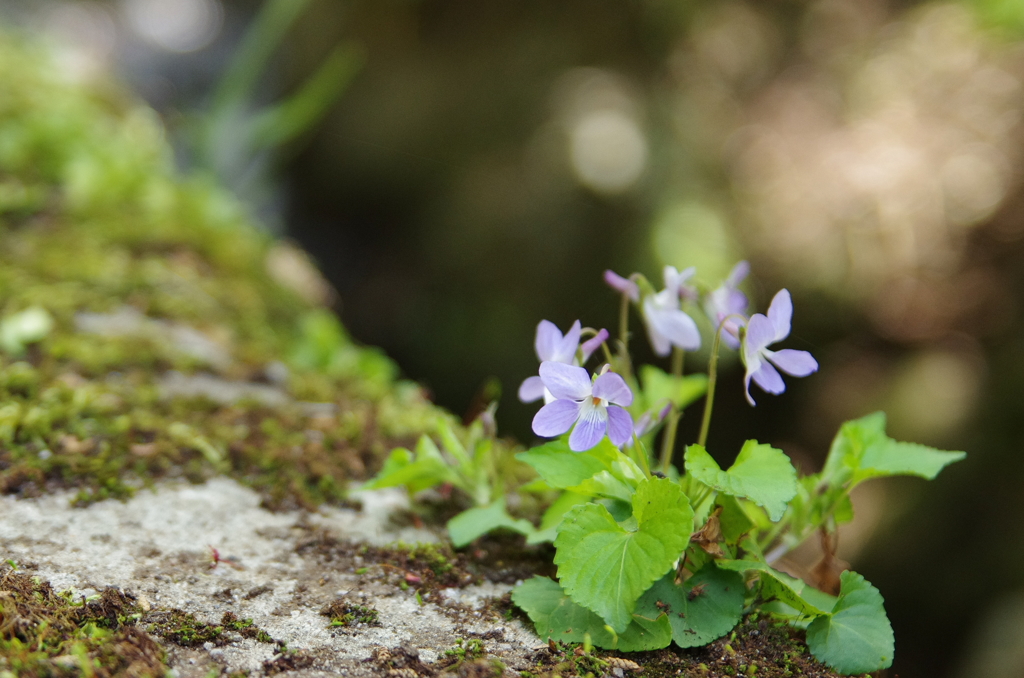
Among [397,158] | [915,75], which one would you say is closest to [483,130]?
[397,158]

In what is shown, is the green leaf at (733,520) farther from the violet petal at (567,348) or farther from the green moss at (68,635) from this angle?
the green moss at (68,635)

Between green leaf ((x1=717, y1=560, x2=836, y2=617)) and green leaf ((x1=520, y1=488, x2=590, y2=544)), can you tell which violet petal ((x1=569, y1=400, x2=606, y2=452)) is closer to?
green leaf ((x1=520, y1=488, x2=590, y2=544))

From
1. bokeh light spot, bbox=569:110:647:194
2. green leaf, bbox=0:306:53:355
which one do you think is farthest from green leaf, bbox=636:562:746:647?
bokeh light spot, bbox=569:110:647:194

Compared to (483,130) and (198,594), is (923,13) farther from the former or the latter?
(198,594)

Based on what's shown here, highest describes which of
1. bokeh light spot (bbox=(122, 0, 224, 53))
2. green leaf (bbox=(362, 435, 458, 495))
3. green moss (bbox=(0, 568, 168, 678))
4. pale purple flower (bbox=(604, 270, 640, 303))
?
bokeh light spot (bbox=(122, 0, 224, 53))

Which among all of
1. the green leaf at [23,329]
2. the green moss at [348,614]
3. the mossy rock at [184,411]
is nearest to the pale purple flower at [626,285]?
the mossy rock at [184,411]

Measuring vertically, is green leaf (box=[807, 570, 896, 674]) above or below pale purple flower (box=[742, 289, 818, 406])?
below

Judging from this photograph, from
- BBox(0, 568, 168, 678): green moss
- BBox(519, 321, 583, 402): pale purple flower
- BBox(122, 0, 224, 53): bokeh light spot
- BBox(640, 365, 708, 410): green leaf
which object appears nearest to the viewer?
BBox(0, 568, 168, 678): green moss
